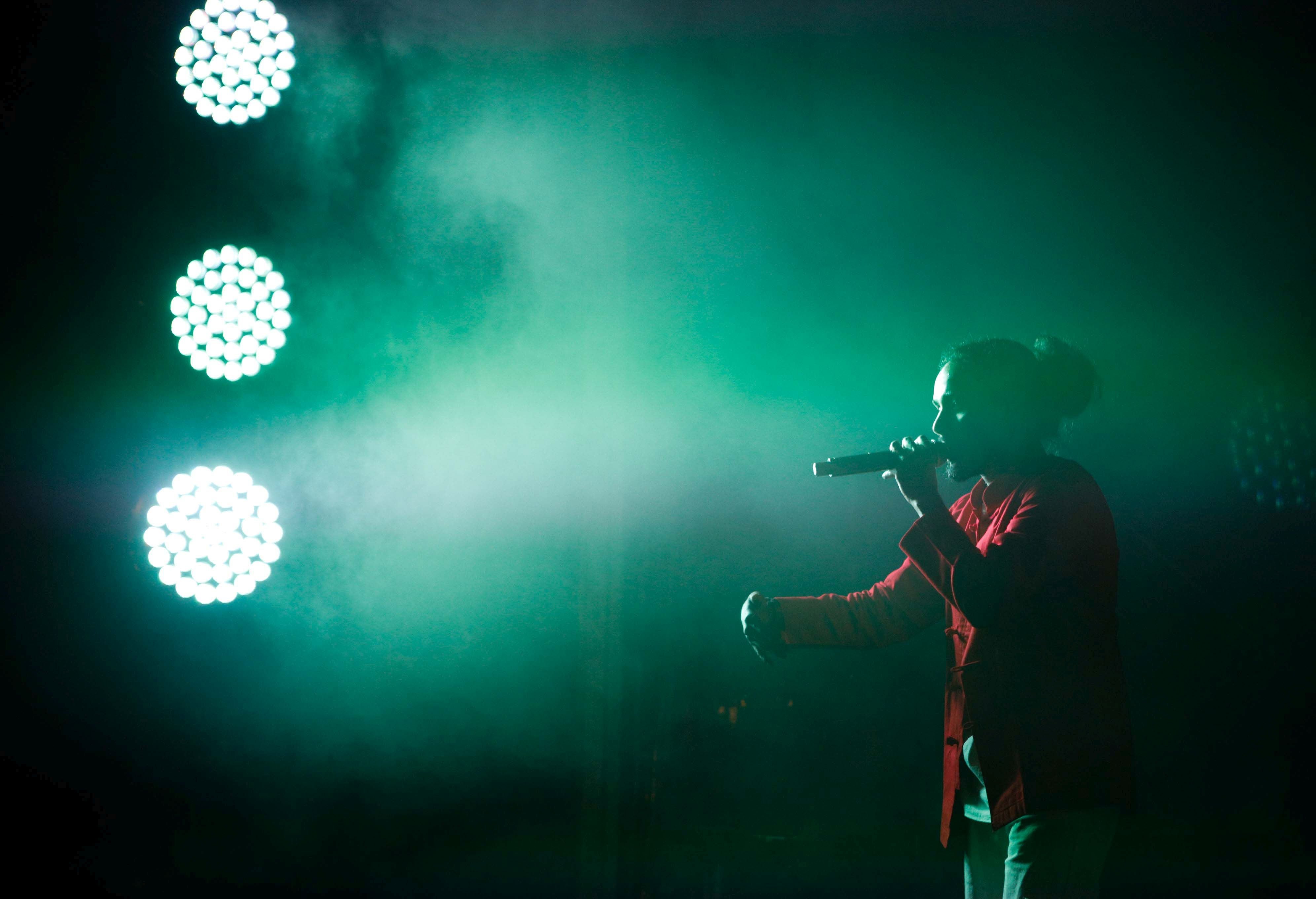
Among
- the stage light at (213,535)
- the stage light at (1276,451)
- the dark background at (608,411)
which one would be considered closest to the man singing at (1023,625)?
the dark background at (608,411)

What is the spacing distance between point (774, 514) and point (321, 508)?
1424 millimetres

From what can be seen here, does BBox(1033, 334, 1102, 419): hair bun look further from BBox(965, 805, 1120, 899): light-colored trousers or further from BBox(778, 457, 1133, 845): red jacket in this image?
BBox(965, 805, 1120, 899): light-colored trousers

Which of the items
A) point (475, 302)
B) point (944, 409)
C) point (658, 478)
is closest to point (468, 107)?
point (475, 302)

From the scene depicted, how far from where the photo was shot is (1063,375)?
133cm

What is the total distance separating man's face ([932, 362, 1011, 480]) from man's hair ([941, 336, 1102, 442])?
0.02 m

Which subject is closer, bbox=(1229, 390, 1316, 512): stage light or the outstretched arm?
the outstretched arm

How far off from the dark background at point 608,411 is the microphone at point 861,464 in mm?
612

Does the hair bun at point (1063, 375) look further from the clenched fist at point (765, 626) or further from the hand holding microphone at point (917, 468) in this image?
the clenched fist at point (765, 626)

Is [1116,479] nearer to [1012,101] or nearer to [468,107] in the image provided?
[1012,101]

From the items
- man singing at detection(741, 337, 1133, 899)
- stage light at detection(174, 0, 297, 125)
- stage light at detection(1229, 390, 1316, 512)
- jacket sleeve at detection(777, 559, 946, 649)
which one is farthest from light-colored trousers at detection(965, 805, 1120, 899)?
stage light at detection(174, 0, 297, 125)

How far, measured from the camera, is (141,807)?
6.55 feet

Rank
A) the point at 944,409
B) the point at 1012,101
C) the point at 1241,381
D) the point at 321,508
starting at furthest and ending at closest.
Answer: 1. the point at 321,508
2. the point at 1012,101
3. the point at 1241,381
4. the point at 944,409

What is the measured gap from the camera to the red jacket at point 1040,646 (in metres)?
1.05

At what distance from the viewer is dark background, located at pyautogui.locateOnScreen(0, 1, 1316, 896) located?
1819 millimetres
